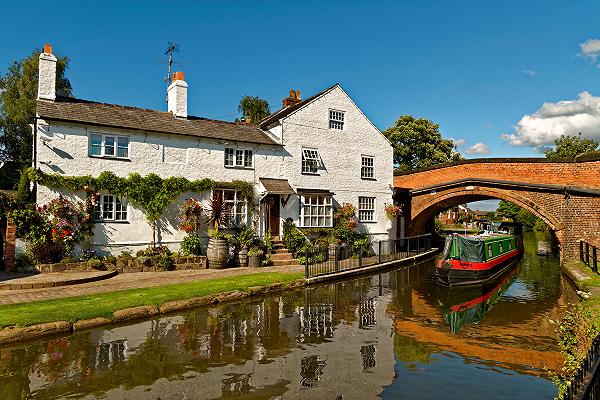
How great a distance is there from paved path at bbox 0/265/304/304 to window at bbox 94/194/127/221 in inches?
107

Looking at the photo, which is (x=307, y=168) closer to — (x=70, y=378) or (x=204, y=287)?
(x=204, y=287)

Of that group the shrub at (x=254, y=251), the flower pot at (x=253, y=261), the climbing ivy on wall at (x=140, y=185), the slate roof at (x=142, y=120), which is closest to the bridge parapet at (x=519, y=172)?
the slate roof at (x=142, y=120)

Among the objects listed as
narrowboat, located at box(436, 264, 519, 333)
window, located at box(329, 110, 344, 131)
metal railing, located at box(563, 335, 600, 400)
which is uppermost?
window, located at box(329, 110, 344, 131)

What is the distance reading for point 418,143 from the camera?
157 feet

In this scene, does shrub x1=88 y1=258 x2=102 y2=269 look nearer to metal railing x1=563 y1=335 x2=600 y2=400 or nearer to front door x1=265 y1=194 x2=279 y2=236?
front door x1=265 y1=194 x2=279 y2=236

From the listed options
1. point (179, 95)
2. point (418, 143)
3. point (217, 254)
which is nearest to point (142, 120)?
point (179, 95)

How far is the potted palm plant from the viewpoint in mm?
16953

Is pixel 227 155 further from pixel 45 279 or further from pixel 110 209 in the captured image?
pixel 45 279

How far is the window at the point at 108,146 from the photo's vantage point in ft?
53.1

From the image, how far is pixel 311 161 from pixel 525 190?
1185 centimetres

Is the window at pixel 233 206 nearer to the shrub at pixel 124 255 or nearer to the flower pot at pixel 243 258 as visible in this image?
the flower pot at pixel 243 258

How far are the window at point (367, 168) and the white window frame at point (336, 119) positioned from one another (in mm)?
2565

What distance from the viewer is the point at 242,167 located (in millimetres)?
19734

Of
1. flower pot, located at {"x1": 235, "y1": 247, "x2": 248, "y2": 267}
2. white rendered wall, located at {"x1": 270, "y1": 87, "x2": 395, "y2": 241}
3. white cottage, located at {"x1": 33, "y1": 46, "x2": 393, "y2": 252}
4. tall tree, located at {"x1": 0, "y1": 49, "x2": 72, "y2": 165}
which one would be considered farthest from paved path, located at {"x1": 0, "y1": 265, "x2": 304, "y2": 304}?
tall tree, located at {"x1": 0, "y1": 49, "x2": 72, "y2": 165}
